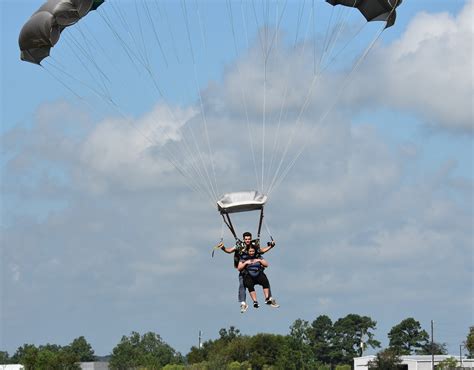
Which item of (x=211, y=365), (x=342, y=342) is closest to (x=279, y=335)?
A: (x=211, y=365)

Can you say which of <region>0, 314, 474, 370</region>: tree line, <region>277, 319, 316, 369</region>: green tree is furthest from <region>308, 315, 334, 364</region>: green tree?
<region>277, 319, 316, 369</region>: green tree

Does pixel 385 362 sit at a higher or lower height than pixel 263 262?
higher

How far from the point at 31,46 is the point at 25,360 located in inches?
3178

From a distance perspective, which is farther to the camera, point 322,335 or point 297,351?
point 322,335

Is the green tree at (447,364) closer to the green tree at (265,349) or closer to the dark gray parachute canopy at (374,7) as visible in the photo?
the green tree at (265,349)

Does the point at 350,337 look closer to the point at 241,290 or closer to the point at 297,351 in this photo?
the point at 297,351

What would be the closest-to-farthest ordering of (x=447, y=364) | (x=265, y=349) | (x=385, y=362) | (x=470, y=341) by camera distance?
1. (x=470, y=341)
2. (x=447, y=364)
3. (x=385, y=362)
4. (x=265, y=349)

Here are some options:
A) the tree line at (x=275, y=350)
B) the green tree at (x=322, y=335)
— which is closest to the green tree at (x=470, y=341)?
the tree line at (x=275, y=350)

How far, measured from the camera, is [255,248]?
28.2 meters

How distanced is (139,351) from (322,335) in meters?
31.4

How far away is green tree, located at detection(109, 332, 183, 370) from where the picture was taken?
554 feet

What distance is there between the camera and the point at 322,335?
189500 millimetres

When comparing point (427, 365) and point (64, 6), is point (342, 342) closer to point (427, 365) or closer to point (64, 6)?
point (427, 365)

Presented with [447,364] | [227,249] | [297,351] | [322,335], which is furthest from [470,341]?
[322,335]
